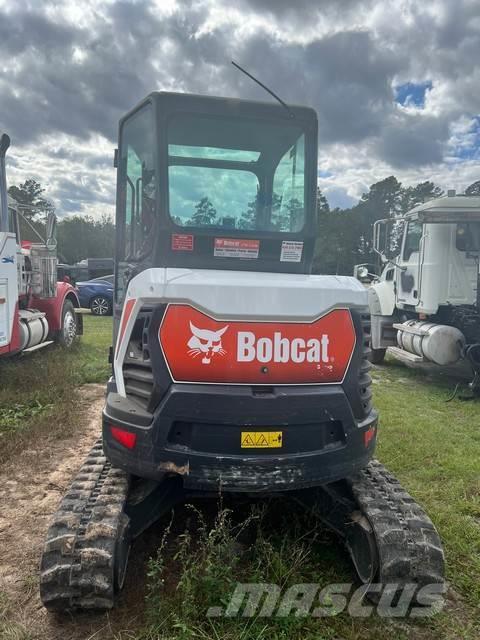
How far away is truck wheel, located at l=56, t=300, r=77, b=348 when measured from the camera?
32.2 feet

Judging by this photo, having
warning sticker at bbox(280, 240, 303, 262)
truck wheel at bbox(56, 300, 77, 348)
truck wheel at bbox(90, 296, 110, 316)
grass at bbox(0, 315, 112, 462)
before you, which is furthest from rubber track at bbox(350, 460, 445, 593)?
truck wheel at bbox(90, 296, 110, 316)

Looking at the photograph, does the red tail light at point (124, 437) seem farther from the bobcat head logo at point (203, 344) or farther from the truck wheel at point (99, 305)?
the truck wheel at point (99, 305)

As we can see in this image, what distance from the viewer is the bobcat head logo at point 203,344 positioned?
8.35ft

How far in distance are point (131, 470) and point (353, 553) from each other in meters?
1.38

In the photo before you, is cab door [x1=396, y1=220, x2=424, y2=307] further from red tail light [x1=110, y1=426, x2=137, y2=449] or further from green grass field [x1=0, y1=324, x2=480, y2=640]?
red tail light [x1=110, y1=426, x2=137, y2=449]

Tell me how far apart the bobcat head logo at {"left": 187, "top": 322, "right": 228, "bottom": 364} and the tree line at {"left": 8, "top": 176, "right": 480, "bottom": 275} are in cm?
93

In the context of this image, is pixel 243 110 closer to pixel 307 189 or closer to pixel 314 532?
pixel 307 189

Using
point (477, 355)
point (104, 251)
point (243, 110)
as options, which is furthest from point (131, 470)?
point (104, 251)

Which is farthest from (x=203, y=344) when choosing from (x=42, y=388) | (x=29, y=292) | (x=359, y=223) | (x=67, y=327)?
(x=359, y=223)

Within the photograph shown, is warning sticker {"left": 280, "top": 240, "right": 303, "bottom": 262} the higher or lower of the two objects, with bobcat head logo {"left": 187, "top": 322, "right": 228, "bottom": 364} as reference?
higher

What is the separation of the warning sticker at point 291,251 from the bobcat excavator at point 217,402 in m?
0.20

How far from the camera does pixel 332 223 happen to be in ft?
57.7

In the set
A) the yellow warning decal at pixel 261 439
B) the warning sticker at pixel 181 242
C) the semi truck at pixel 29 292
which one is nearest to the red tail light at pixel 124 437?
the yellow warning decal at pixel 261 439

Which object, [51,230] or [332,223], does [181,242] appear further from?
[332,223]
